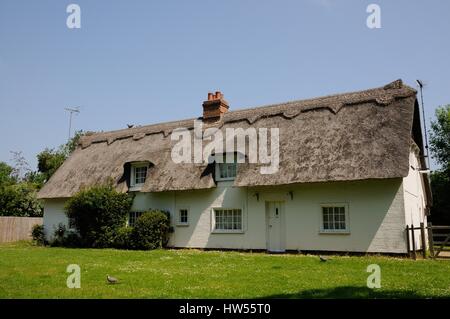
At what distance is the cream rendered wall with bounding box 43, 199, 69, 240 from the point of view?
25484mm

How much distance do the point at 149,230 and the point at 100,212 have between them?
3179mm

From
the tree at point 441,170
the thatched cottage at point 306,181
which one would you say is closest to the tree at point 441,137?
the tree at point 441,170

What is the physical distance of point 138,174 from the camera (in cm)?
2283

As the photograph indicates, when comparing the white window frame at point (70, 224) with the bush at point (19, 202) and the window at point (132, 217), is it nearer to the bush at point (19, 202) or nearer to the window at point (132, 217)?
the window at point (132, 217)

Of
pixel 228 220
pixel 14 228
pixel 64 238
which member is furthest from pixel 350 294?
pixel 14 228

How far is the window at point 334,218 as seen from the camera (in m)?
16.9

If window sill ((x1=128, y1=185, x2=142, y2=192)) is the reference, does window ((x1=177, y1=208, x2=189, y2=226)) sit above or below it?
below

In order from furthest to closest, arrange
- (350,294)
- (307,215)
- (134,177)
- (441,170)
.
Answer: (441,170), (134,177), (307,215), (350,294)

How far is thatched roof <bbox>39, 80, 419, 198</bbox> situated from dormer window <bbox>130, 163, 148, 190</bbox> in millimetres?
406

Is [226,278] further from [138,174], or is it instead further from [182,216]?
[138,174]

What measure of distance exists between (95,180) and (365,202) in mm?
15175

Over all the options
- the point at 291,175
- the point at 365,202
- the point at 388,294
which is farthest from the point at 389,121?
the point at 388,294

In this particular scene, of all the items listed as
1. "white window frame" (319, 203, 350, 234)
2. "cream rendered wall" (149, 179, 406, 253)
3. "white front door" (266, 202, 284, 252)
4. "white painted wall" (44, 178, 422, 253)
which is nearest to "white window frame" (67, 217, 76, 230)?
"white painted wall" (44, 178, 422, 253)

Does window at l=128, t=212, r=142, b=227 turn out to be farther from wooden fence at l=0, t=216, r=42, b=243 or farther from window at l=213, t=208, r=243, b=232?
wooden fence at l=0, t=216, r=42, b=243
